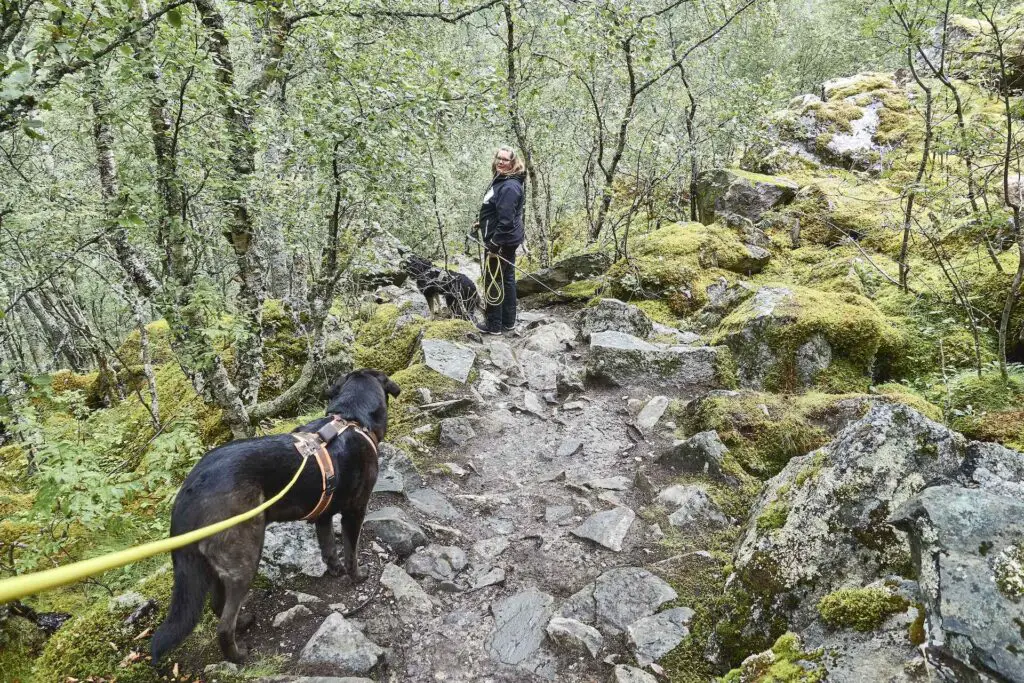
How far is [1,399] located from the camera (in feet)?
9.89

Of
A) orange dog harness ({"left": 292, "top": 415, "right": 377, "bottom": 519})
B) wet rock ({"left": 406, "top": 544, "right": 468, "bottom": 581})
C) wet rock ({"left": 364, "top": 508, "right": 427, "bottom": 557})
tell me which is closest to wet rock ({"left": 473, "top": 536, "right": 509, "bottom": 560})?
wet rock ({"left": 406, "top": 544, "right": 468, "bottom": 581})

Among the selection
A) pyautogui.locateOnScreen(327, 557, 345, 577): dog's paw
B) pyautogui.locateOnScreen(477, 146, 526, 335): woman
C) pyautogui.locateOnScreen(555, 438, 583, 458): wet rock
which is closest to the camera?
pyautogui.locateOnScreen(327, 557, 345, 577): dog's paw

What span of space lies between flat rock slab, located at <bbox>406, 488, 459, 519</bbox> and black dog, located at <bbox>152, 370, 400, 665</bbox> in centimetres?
89

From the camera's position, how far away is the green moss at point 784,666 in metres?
2.12

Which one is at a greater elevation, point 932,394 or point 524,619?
point 932,394

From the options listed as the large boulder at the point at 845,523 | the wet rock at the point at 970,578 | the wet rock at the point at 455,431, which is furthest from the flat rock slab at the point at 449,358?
the wet rock at the point at 970,578

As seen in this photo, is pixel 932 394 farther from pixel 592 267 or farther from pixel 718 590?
pixel 592 267

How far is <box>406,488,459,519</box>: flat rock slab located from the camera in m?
4.79

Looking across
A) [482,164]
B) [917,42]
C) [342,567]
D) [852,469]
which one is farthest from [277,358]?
[482,164]

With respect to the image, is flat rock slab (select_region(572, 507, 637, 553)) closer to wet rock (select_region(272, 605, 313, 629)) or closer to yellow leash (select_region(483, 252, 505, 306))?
wet rock (select_region(272, 605, 313, 629))

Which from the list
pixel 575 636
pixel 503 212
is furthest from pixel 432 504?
pixel 503 212

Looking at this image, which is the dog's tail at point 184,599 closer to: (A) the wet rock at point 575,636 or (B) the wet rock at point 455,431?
(A) the wet rock at point 575,636

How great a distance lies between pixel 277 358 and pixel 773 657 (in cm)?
865

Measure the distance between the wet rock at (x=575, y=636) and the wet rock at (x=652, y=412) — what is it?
2.91m
